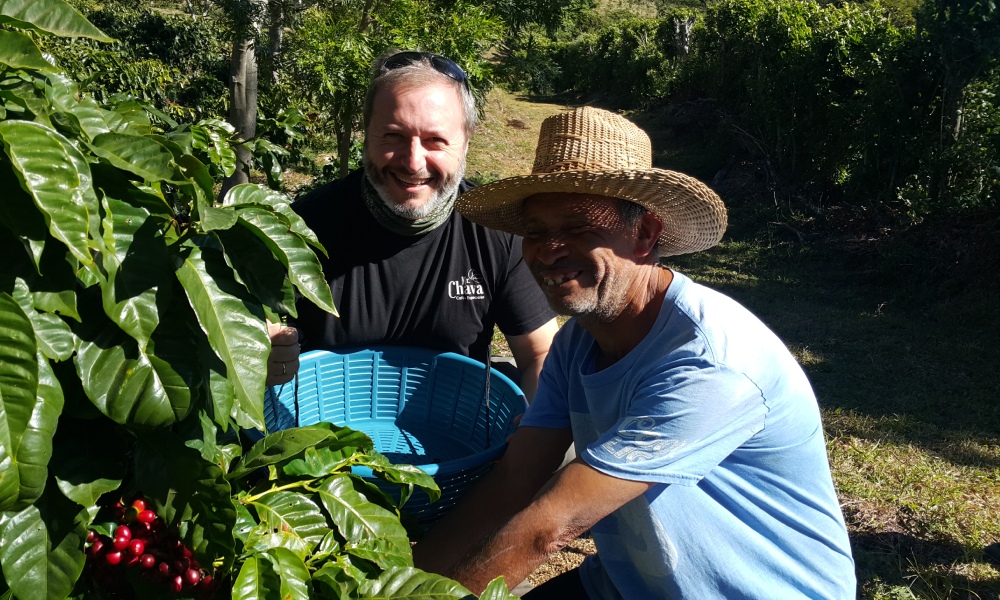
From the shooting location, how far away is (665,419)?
159 centimetres

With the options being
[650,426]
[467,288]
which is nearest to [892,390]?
[467,288]

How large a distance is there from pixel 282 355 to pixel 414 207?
61 cm

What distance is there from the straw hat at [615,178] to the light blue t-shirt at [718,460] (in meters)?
0.20

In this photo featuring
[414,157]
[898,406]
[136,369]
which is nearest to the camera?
[136,369]

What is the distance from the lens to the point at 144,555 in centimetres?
125

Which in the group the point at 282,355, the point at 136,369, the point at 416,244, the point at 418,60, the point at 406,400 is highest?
the point at 418,60

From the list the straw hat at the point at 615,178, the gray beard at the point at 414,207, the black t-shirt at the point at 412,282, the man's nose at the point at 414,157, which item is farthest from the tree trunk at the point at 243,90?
the straw hat at the point at 615,178

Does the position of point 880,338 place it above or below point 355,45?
below

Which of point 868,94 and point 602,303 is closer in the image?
point 602,303

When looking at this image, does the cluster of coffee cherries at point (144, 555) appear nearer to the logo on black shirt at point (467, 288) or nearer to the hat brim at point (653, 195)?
the hat brim at point (653, 195)

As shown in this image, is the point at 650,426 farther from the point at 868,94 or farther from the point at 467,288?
the point at 868,94

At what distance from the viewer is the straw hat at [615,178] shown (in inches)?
71.2

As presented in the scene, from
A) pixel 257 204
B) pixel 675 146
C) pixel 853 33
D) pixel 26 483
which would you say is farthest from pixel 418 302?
pixel 675 146

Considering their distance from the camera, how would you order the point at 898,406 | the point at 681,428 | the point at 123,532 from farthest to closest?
the point at 898,406 < the point at 681,428 < the point at 123,532
